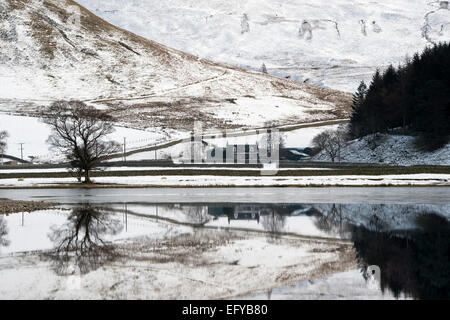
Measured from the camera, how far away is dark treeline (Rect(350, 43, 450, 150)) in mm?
78000

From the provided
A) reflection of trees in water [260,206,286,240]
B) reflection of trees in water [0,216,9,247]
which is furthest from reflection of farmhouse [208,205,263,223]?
reflection of trees in water [0,216,9,247]

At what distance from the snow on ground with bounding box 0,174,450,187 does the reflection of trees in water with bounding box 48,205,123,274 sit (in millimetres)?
25700

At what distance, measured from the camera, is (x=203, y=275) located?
53.1 ft

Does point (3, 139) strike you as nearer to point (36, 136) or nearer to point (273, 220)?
point (36, 136)

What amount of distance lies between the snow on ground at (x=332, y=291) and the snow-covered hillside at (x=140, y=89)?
11167 centimetres

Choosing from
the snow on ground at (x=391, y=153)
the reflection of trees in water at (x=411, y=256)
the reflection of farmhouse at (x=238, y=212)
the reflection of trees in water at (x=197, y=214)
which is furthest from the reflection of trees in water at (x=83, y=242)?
the snow on ground at (x=391, y=153)

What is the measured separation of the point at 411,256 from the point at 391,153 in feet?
214

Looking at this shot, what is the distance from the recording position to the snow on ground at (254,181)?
5431cm

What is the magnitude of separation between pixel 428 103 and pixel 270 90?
355 ft

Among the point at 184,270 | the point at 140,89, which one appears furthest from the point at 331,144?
the point at 140,89

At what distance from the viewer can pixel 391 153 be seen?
81562 millimetres

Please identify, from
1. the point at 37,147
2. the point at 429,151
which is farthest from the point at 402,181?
the point at 37,147

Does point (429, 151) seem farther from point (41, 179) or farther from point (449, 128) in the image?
point (41, 179)

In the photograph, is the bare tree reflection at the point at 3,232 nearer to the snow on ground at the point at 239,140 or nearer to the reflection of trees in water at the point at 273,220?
the reflection of trees in water at the point at 273,220
